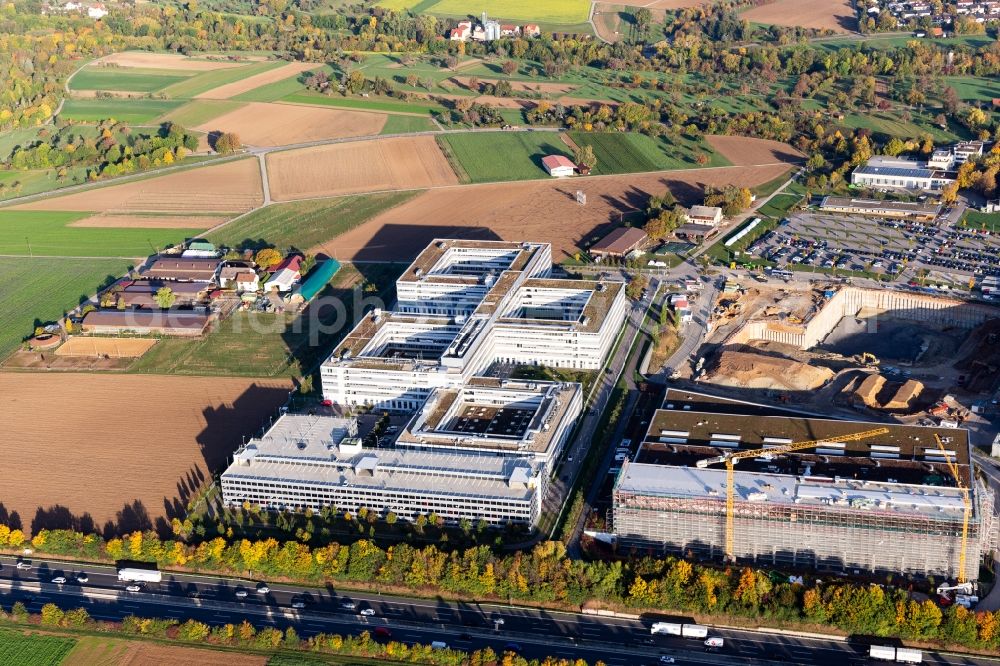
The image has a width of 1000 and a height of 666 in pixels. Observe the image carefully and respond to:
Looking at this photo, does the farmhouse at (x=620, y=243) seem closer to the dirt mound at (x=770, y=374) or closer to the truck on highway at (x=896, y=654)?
the dirt mound at (x=770, y=374)

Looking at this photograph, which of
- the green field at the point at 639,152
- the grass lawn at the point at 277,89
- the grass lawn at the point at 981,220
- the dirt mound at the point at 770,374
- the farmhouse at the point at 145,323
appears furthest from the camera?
the grass lawn at the point at 277,89

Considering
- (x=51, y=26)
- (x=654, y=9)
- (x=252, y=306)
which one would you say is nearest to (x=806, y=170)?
(x=252, y=306)

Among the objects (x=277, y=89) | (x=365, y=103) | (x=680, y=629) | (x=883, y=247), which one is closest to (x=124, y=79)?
(x=277, y=89)

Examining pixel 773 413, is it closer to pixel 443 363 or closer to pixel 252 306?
pixel 443 363

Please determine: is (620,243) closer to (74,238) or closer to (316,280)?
(316,280)

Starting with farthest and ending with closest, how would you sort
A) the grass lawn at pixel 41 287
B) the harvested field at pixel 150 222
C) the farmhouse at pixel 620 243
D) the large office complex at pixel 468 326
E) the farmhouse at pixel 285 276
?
the harvested field at pixel 150 222, the farmhouse at pixel 620 243, the farmhouse at pixel 285 276, the grass lawn at pixel 41 287, the large office complex at pixel 468 326

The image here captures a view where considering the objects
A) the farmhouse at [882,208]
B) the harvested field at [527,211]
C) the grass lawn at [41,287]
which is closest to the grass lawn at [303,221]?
the harvested field at [527,211]
